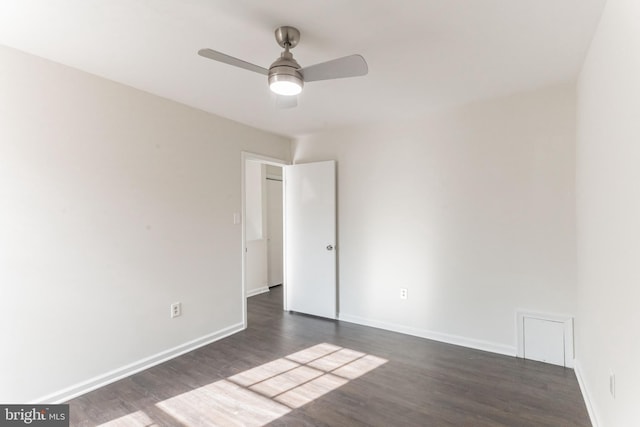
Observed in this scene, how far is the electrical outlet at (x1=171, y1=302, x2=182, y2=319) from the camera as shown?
2979 mm

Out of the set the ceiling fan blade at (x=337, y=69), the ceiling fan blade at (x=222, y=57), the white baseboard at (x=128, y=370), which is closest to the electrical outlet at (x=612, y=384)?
the ceiling fan blade at (x=337, y=69)

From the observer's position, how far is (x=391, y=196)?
11.8 ft

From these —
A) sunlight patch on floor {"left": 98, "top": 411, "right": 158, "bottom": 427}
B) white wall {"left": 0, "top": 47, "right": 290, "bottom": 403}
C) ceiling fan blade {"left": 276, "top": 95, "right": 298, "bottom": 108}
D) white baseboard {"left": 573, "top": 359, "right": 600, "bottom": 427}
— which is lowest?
sunlight patch on floor {"left": 98, "top": 411, "right": 158, "bottom": 427}

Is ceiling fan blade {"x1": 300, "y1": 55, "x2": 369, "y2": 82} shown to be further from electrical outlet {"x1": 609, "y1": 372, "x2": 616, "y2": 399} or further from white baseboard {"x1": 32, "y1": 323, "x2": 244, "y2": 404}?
white baseboard {"x1": 32, "y1": 323, "x2": 244, "y2": 404}

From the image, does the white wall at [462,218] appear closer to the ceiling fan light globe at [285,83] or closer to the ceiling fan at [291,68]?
the ceiling fan at [291,68]

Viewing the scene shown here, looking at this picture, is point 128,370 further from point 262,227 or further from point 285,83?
A: point 262,227

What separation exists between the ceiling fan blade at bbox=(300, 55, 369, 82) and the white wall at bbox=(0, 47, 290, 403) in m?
1.75

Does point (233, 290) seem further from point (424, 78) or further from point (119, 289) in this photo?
point (424, 78)

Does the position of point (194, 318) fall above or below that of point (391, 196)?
below

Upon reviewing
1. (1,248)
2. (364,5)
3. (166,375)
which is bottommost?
(166,375)

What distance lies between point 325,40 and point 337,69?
1.09 feet

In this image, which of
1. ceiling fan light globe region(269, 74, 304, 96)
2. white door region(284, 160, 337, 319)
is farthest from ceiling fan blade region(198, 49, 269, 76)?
white door region(284, 160, 337, 319)

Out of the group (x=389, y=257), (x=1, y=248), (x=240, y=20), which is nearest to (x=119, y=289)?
(x=1, y=248)

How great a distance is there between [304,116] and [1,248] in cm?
267
